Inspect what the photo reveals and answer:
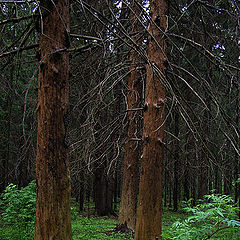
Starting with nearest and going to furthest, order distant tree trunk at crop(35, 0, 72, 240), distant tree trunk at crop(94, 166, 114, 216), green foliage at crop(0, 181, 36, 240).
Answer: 1. distant tree trunk at crop(35, 0, 72, 240)
2. green foliage at crop(0, 181, 36, 240)
3. distant tree trunk at crop(94, 166, 114, 216)

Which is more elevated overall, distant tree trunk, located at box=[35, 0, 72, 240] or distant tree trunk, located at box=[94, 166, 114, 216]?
distant tree trunk, located at box=[35, 0, 72, 240]

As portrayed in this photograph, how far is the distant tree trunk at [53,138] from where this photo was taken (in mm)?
2861

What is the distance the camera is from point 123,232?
323 inches

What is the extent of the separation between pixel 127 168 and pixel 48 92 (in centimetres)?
590

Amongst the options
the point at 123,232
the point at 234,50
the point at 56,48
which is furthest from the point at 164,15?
the point at 123,232

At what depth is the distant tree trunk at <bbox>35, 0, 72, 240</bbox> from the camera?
2861mm

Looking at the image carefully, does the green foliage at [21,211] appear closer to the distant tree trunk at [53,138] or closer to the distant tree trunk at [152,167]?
the distant tree trunk at [152,167]

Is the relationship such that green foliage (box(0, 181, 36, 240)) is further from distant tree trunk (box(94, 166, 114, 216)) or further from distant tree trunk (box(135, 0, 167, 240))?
distant tree trunk (box(94, 166, 114, 216))

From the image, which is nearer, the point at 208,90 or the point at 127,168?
the point at 208,90

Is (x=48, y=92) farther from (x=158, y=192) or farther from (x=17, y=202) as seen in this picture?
(x=17, y=202)

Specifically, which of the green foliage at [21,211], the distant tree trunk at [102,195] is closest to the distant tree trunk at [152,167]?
the green foliage at [21,211]

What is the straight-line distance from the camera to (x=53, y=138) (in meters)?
2.92

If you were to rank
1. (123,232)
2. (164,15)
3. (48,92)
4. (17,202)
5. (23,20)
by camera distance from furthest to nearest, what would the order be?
(123,232), (17,202), (164,15), (48,92), (23,20)

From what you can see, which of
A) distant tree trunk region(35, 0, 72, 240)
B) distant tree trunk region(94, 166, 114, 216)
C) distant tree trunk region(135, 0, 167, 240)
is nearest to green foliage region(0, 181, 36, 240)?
distant tree trunk region(135, 0, 167, 240)
